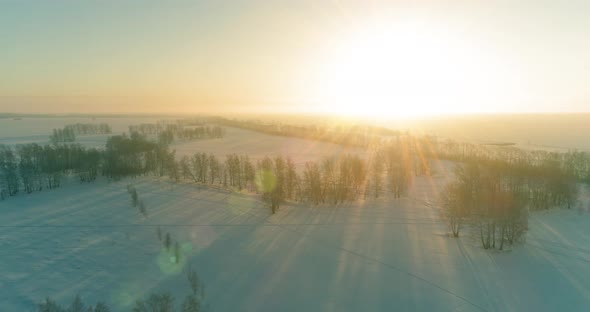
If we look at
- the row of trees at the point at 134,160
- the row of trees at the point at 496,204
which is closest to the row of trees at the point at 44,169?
the row of trees at the point at 134,160

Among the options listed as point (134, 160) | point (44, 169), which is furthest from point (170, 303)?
point (44, 169)

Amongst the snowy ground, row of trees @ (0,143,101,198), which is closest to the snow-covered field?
the snowy ground

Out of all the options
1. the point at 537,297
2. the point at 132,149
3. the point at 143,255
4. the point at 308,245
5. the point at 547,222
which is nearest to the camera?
the point at 537,297

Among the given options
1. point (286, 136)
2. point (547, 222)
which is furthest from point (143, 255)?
point (286, 136)

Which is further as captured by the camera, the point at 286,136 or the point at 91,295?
the point at 286,136

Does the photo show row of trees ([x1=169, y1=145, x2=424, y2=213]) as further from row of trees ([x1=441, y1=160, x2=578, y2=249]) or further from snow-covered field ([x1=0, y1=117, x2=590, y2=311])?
row of trees ([x1=441, y1=160, x2=578, y2=249])

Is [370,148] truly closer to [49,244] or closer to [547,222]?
[547,222]

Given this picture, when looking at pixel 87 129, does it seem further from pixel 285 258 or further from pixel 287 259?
pixel 287 259
